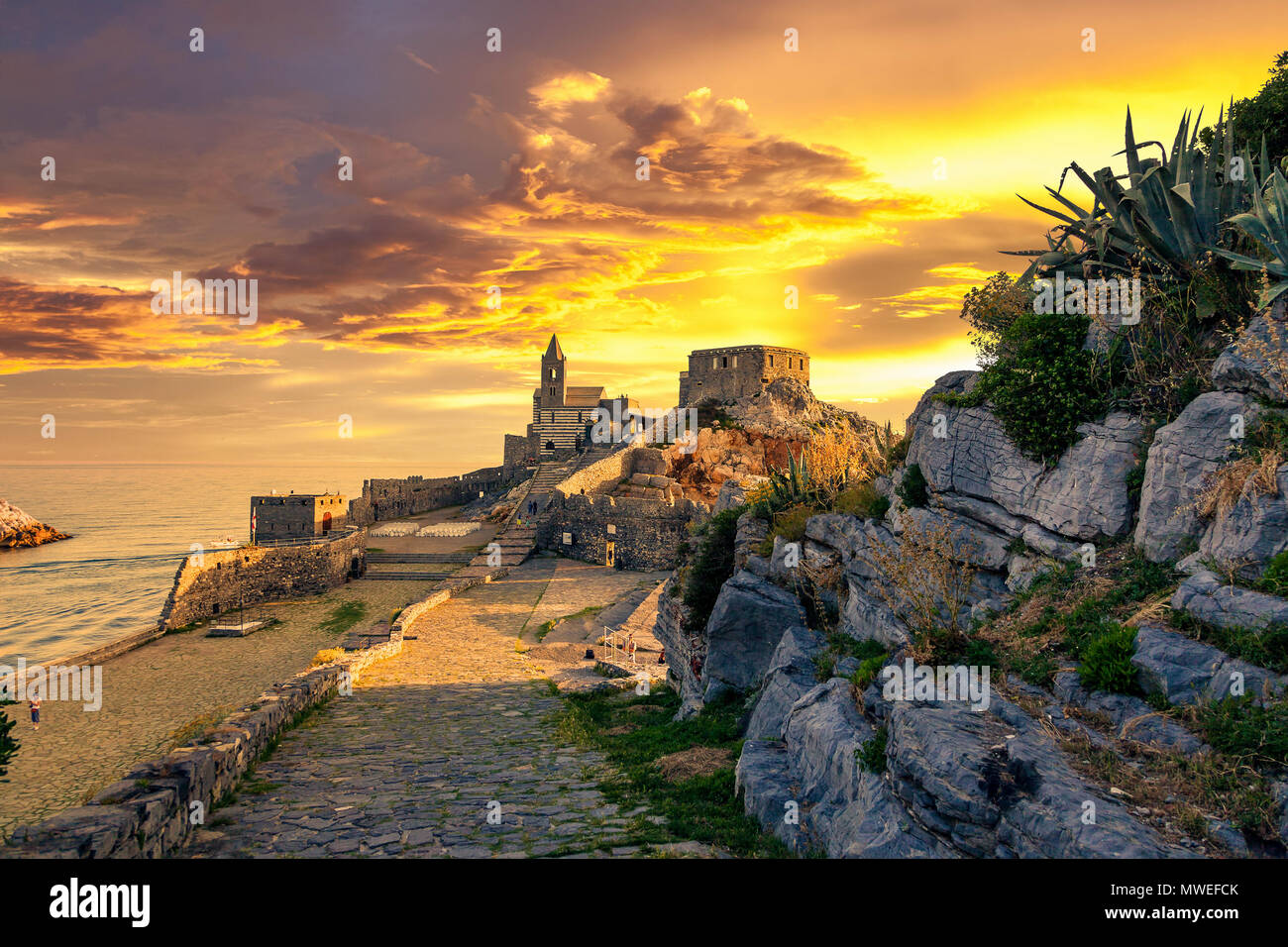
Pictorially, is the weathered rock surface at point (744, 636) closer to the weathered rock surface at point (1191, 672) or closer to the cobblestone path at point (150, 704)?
the weathered rock surface at point (1191, 672)

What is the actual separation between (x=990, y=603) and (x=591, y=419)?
209ft

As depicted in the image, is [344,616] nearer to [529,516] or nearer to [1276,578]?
[529,516]

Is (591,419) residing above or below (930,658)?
above

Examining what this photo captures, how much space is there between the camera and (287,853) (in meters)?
6.17

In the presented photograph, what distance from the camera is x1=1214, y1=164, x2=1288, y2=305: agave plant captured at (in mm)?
6613

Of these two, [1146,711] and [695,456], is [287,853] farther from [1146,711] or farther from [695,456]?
[695,456]

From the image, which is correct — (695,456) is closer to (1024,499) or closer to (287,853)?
(1024,499)

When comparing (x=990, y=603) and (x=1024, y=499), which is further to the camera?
(x=1024, y=499)

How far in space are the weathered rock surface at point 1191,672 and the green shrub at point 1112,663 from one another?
7 centimetres
